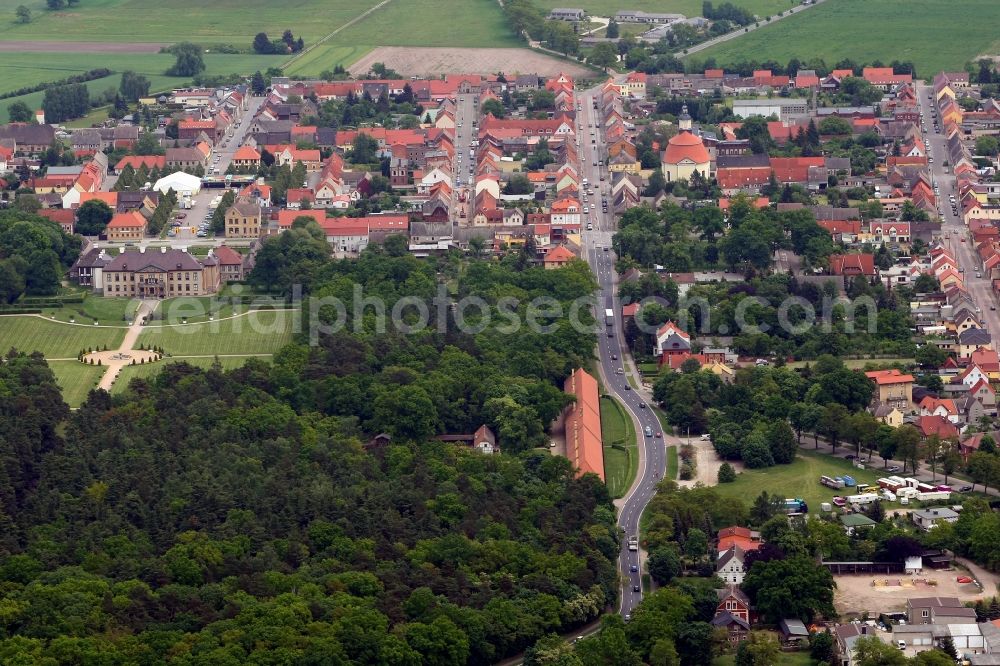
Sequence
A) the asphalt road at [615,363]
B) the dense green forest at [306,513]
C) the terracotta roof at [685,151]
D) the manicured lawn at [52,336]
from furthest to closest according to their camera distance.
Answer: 1. the terracotta roof at [685,151]
2. the manicured lawn at [52,336]
3. the asphalt road at [615,363]
4. the dense green forest at [306,513]

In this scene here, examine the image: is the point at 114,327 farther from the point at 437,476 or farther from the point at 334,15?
the point at 334,15

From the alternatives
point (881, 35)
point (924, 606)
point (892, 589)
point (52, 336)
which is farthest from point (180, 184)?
point (924, 606)

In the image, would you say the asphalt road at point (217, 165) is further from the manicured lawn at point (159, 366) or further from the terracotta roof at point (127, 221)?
the manicured lawn at point (159, 366)

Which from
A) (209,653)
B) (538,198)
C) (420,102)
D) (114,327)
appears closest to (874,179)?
(538,198)

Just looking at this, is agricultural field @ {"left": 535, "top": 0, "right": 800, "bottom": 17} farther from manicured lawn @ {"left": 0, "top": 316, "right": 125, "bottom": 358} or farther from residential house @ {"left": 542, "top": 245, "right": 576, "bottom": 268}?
manicured lawn @ {"left": 0, "top": 316, "right": 125, "bottom": 358}

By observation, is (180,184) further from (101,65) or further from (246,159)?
(101,65)

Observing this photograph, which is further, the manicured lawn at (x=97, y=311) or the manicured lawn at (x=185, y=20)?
the manicured lawn at (x=185, y=20)

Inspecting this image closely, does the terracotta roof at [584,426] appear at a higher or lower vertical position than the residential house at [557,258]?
lower

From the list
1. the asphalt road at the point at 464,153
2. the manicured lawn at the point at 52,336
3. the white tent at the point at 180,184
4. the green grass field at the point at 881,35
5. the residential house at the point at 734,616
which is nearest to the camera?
the residential house at the point at 734,616

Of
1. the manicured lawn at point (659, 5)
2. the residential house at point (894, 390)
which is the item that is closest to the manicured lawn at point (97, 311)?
the residential house at point (894, 390)
